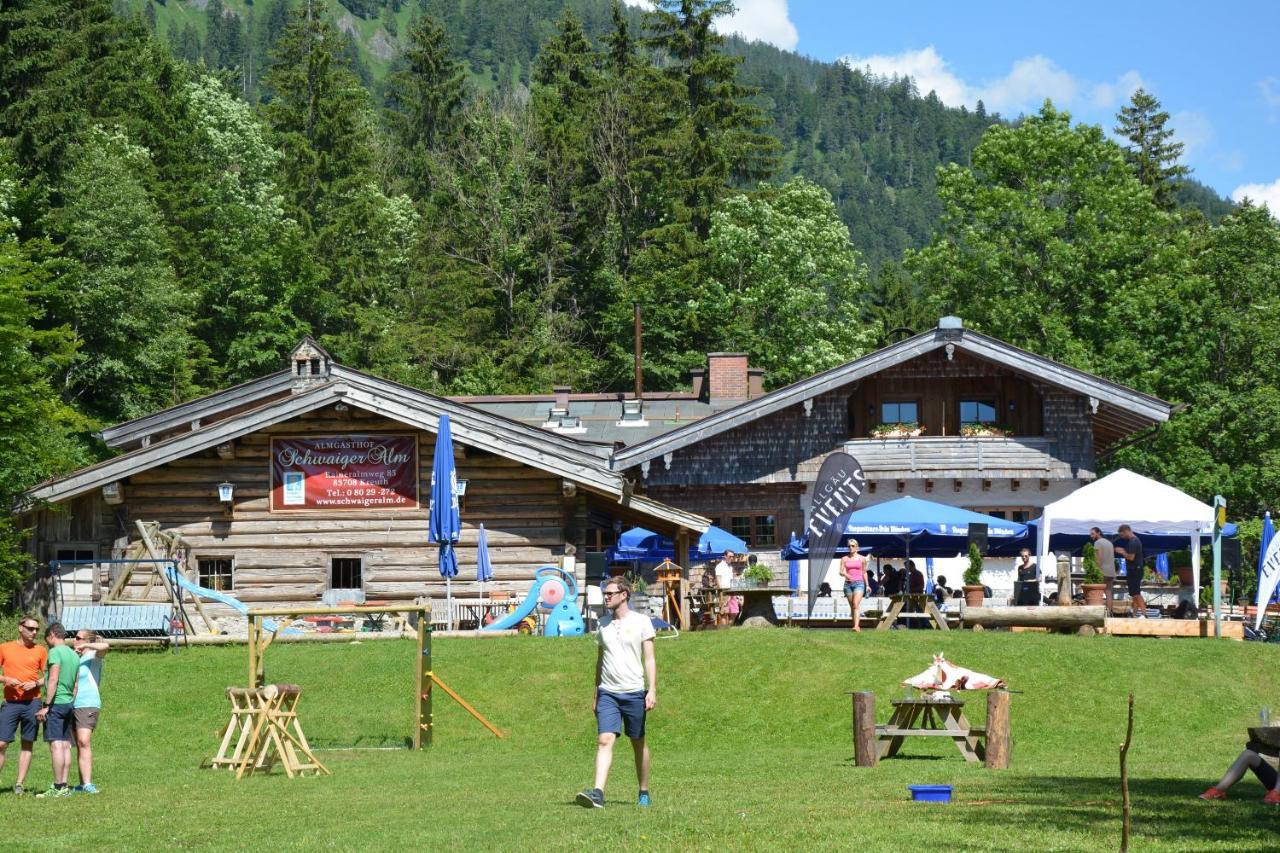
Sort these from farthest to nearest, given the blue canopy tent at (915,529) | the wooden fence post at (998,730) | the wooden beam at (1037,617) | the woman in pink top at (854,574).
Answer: the blue canopy tent at (915,529)
the wooden beam at (1037,617)
the woman in pink top at (854,574)
the wooden fence post at (998,730)

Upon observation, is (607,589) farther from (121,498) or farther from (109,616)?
(121,498)

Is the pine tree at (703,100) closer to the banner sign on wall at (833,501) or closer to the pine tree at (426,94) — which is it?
the pine tree at (426,94)

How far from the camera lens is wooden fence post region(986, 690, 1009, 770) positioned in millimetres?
17375

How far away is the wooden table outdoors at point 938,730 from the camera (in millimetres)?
18203

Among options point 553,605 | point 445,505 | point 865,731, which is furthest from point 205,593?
point 865,731

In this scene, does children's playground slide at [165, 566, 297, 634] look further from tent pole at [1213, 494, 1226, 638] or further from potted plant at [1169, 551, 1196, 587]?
potted plant at [1169, 551, 1196, 587]

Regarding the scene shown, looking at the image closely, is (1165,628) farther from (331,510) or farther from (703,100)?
(703,100)

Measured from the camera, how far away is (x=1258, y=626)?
1011 inches

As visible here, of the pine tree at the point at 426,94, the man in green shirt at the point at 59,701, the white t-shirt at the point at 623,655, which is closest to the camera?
the white t-shirt at the point at 623,655

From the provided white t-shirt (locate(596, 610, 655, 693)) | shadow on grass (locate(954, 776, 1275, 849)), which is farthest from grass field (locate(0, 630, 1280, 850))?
white t-shirt (locate(596, 610, 655, 693))

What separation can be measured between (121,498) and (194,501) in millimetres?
1340

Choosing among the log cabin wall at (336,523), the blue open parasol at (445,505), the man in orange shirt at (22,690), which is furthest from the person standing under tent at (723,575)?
the man in orange shirt at (22,690)

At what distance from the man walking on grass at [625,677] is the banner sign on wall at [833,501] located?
12.4 metres

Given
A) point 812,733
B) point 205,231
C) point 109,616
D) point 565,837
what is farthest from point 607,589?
point 205,231
